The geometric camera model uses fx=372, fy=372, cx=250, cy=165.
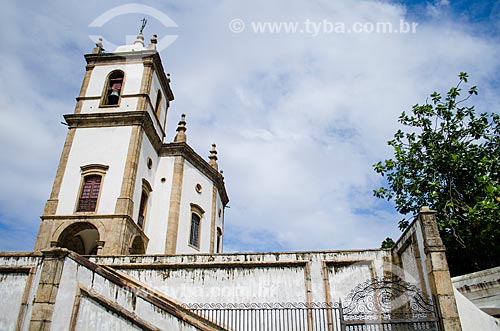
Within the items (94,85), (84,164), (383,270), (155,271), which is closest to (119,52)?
(94,85)

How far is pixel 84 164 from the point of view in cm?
1686

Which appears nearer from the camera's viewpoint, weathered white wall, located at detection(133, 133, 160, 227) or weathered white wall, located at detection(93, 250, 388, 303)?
weathered white wall, located at detection(93, 250, 388, 303)

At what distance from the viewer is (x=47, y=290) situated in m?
8.04

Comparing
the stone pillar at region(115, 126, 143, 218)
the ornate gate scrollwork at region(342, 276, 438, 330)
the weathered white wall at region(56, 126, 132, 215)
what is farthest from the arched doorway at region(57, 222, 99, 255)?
the ornate gate scrollwork at region(342, 276, 438, 330)

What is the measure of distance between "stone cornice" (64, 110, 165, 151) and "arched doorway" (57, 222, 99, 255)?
5062mm

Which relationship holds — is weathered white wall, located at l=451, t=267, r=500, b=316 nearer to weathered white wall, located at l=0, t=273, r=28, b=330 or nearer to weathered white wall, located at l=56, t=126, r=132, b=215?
weathered white wall, located at l=0, t=273, r=28, b=330

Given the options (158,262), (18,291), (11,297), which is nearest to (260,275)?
(158,262)

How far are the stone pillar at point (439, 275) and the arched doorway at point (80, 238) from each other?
41.1ft

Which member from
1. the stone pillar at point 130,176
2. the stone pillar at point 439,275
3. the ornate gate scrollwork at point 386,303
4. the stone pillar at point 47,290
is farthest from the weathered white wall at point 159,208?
the stone pillar at point 439,275

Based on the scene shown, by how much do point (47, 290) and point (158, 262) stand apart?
3.68 meters

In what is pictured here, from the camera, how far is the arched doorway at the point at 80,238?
606 inches

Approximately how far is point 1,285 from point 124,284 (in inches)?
138

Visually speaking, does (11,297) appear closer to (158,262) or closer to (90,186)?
(158,262)

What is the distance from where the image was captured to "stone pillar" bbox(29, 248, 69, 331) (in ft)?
25.5
